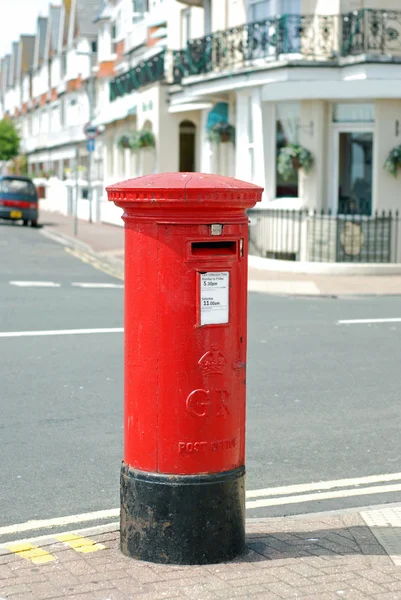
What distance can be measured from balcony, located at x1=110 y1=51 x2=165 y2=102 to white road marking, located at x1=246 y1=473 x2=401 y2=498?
89.3 feet

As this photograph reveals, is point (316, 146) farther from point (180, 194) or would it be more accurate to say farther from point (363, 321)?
point (180, 194)

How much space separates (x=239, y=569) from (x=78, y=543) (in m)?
0.84

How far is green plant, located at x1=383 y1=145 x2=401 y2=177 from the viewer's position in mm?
22455

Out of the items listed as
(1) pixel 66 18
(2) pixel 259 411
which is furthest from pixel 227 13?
(1) pixel 66 18

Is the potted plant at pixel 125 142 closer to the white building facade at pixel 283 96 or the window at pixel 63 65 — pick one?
the white building facade at pixel 283 96

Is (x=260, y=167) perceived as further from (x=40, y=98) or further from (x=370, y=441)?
(x=40, y=98)

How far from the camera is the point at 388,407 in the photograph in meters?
8.61

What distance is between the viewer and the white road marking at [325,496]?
6.12 metres

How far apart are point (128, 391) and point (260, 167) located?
68.4 feet

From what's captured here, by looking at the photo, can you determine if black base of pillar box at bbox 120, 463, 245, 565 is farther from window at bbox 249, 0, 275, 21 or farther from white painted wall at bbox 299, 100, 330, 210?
window at bbox 249, 0, 275, 21

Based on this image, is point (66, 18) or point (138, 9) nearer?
point (138, 9)

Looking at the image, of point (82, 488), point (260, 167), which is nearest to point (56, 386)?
point (82, 488)

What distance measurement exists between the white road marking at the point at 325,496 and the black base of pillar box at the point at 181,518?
1.23m

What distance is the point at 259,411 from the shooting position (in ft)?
27.6
